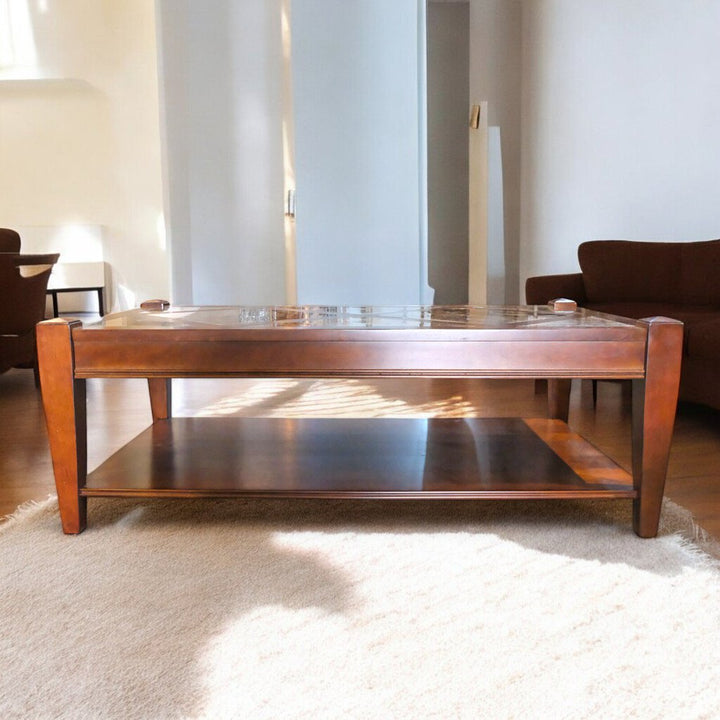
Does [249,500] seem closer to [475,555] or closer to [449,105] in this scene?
[475,555]

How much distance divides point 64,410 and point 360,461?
0.64m

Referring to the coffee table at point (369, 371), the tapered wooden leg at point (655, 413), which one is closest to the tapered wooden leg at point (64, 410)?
the coffee table at point (369, 371)

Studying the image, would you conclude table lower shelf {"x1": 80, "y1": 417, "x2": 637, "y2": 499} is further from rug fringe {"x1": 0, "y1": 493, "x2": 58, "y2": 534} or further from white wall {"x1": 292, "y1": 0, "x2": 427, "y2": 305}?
white wall {"x1": 292, "y1": 0, "x2": 427, "y2": 305}

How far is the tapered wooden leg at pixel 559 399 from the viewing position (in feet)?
7.08

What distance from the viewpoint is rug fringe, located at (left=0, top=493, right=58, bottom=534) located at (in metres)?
1.77

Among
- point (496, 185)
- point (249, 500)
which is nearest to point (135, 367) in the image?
point (249, 500)

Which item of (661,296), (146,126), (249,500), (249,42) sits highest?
(249,42)

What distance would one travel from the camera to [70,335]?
1590 mm

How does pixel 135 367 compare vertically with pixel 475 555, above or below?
above

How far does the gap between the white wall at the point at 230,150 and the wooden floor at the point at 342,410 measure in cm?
225

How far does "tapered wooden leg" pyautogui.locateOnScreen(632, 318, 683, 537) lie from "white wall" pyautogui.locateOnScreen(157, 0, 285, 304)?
4709mm

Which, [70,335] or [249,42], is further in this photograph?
[249,42]

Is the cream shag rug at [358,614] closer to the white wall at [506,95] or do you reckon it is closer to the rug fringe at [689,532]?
the rug fringe at [689,532]

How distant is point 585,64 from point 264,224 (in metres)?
2.71
